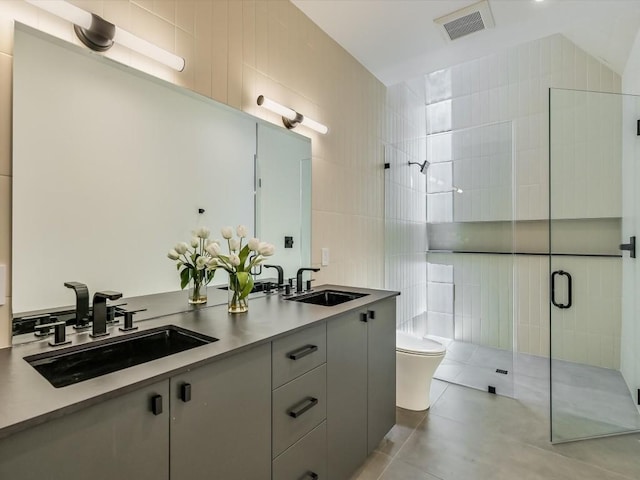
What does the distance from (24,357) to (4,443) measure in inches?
16.7

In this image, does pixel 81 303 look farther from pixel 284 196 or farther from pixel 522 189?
pixel 522 189

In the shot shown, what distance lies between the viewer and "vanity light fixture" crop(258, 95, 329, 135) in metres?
1.83

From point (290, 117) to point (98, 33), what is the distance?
3.35 ft

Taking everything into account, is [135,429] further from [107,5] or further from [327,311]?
[107,5]

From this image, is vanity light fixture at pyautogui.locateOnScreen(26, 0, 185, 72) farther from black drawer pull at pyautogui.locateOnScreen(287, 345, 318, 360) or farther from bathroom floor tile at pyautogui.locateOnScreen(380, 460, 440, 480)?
bathroom floor tile at pyautogui.locateOnScreen(380, 460, 440, 480)

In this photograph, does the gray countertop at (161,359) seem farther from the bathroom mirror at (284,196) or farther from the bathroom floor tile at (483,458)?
the bathroom floor tile at (483,458)

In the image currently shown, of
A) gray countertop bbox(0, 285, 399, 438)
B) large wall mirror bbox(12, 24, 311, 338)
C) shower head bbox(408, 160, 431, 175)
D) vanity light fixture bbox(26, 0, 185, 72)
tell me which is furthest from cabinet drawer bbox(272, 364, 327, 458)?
shower head bbox(408, 160, 431, 175)

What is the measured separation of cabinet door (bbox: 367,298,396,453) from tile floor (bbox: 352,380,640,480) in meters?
0.15

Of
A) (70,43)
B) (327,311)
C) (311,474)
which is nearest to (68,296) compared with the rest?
(70,43)

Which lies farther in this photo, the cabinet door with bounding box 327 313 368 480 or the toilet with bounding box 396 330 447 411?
the toilet with bounding box 396 330 447 411

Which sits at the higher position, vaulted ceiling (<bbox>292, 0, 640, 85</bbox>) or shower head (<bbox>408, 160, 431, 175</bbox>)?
vaulted ceiling (<bbox>292, 0, 640, 85</bbox>)

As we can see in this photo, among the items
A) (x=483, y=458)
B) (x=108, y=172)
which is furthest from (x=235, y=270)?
(x=483, y=458)

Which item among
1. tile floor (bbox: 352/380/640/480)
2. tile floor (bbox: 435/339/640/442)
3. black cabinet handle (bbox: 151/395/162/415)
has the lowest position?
tile floor (bbox: 352/380/640/480)

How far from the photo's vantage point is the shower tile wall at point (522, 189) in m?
2.73
